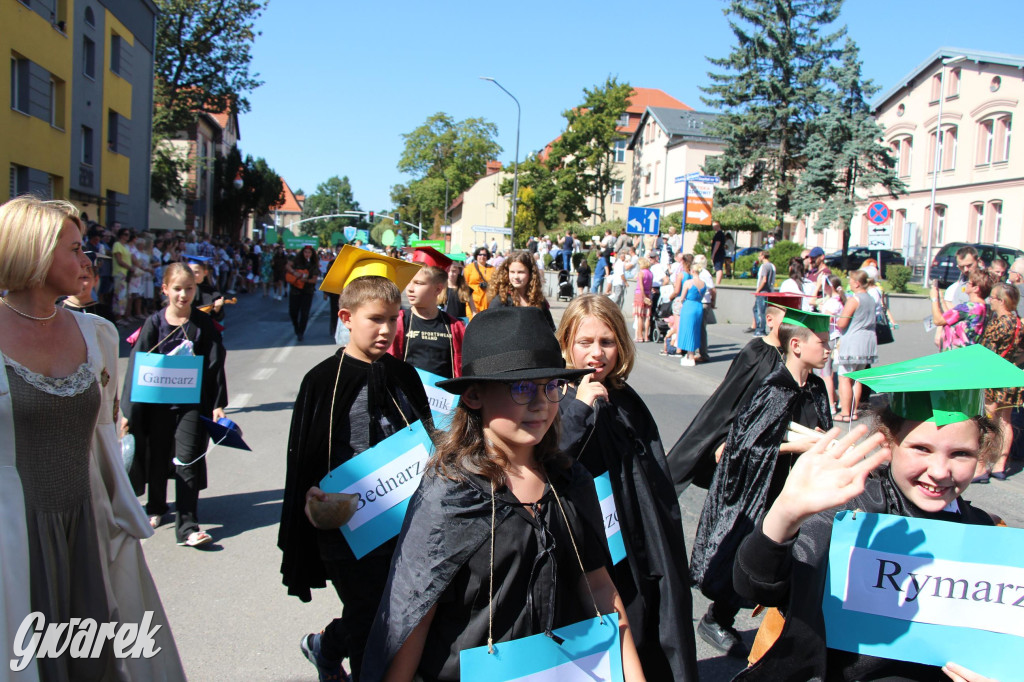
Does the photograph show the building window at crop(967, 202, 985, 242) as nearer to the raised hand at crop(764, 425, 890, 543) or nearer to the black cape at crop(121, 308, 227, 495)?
the black cape at crop(121, 308, 227, 495)

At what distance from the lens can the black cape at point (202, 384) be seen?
519 cm

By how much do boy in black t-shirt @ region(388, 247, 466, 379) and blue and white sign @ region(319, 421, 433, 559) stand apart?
6.56 feet

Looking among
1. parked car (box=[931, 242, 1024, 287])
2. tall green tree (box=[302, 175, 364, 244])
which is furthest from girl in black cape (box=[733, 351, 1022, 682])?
tall green tree (box=[302, 175, 364, 244])

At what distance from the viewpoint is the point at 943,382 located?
1927mm

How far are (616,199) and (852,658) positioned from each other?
233ft

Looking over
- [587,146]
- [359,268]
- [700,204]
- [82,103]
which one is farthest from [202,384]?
[587,146]

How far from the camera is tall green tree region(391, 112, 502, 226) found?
91500 millimetres

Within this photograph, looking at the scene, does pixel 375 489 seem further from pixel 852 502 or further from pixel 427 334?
pixel 427 334

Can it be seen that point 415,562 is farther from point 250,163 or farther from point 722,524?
point 250,163

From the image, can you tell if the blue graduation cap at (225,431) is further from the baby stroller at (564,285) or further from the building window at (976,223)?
the building window at (976,223)

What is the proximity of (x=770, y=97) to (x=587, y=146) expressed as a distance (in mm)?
29790

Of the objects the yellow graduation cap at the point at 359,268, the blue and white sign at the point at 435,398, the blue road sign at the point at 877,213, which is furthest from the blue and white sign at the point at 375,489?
the blue road sign at the point at 877,213

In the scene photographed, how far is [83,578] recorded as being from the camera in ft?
9.11

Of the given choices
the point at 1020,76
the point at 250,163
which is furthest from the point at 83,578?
Result: the point at 250,163
